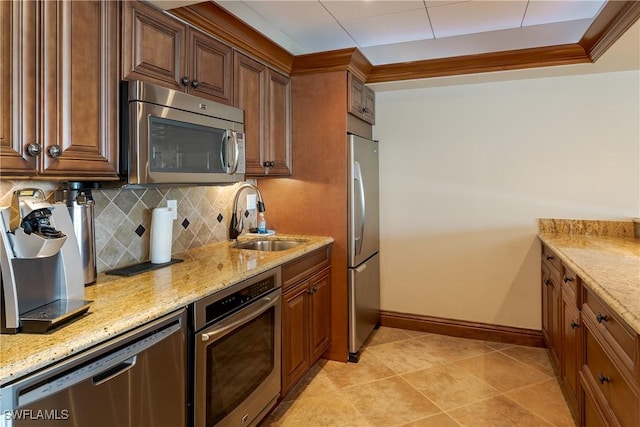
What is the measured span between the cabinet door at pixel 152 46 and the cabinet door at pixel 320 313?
4.92 feet

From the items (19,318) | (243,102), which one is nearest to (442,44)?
(243,102)

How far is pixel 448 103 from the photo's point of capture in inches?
137

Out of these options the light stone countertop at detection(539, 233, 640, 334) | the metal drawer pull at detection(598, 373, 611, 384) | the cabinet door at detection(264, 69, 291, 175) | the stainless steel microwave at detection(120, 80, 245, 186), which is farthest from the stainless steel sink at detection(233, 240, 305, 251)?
the metal drawer pull at detection(598, 373, 611, 384)

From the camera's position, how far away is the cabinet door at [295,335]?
2.37 metres

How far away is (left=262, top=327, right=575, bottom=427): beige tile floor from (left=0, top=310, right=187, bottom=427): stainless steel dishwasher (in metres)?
1.00

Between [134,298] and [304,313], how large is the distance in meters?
1.26

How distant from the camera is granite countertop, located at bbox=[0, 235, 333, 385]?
1068 millimetres

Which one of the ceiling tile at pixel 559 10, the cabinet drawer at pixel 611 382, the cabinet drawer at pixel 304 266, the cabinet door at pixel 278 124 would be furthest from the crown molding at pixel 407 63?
the cabinet drawer at pixel 611 382

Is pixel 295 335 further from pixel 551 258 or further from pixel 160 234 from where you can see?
pixel 551 258

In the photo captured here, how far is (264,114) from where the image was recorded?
2.74m

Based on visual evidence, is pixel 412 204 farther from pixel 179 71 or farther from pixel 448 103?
pixel 179 71

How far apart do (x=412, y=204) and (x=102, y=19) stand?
2.73 m

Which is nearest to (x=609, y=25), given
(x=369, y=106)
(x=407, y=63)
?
(x=407, y=63)

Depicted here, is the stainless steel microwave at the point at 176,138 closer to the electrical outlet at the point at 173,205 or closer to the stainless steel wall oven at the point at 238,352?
the electrical outlet at the point at 173,205
